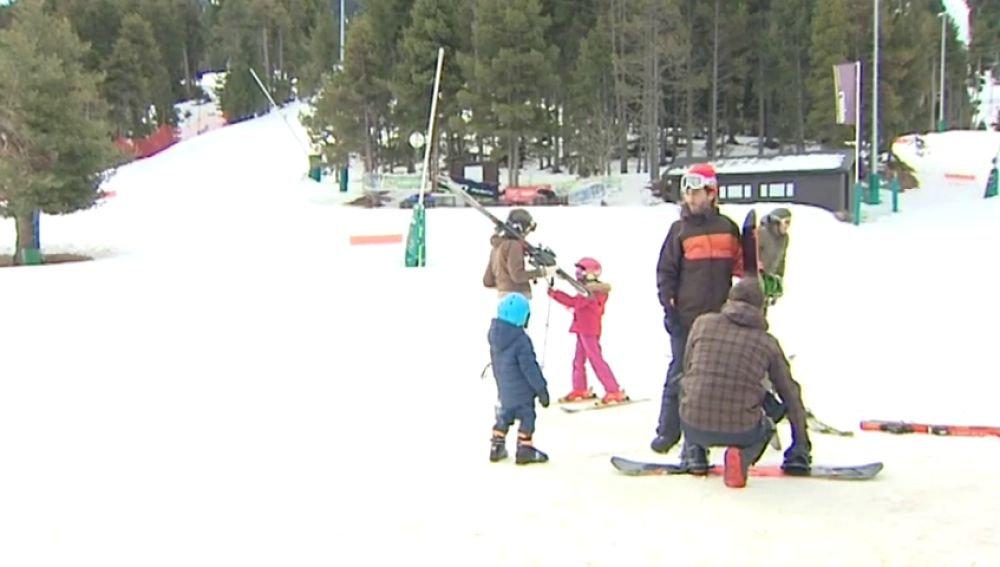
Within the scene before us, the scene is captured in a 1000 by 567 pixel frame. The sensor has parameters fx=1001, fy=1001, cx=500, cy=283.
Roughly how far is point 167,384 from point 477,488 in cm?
400

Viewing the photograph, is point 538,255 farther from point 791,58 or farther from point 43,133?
point 791,58

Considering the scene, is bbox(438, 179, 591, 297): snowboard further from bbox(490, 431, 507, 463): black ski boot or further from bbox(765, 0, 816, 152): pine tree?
bbox(765, 0, 816, 152): pine tree

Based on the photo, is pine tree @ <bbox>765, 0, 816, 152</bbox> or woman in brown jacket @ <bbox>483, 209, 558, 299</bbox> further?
pine tree @ <bbox>765, 0, 816, 152</bbox>

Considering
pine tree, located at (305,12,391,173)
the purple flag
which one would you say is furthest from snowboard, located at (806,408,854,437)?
pine tree, located at (305,12,391,173)

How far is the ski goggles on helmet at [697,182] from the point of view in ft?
17.2

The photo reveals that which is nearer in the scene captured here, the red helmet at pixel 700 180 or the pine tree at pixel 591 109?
the red helmet at pixel 700 180

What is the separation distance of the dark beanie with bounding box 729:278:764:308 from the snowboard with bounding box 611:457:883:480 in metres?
0.95

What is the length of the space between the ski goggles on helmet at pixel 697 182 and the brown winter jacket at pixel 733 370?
25.2 inches

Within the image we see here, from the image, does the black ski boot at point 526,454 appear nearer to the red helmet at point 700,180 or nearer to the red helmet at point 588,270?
the red helmet at point 700,180

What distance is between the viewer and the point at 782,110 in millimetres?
47094

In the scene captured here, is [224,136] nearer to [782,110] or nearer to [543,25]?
[543,25]

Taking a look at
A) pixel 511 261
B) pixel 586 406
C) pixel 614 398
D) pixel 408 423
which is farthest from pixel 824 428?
pixel 408 423

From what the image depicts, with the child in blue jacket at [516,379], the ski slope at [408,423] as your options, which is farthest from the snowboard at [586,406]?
the child in blue jacket at [516,379]

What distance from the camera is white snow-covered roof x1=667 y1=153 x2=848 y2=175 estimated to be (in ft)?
95.0
